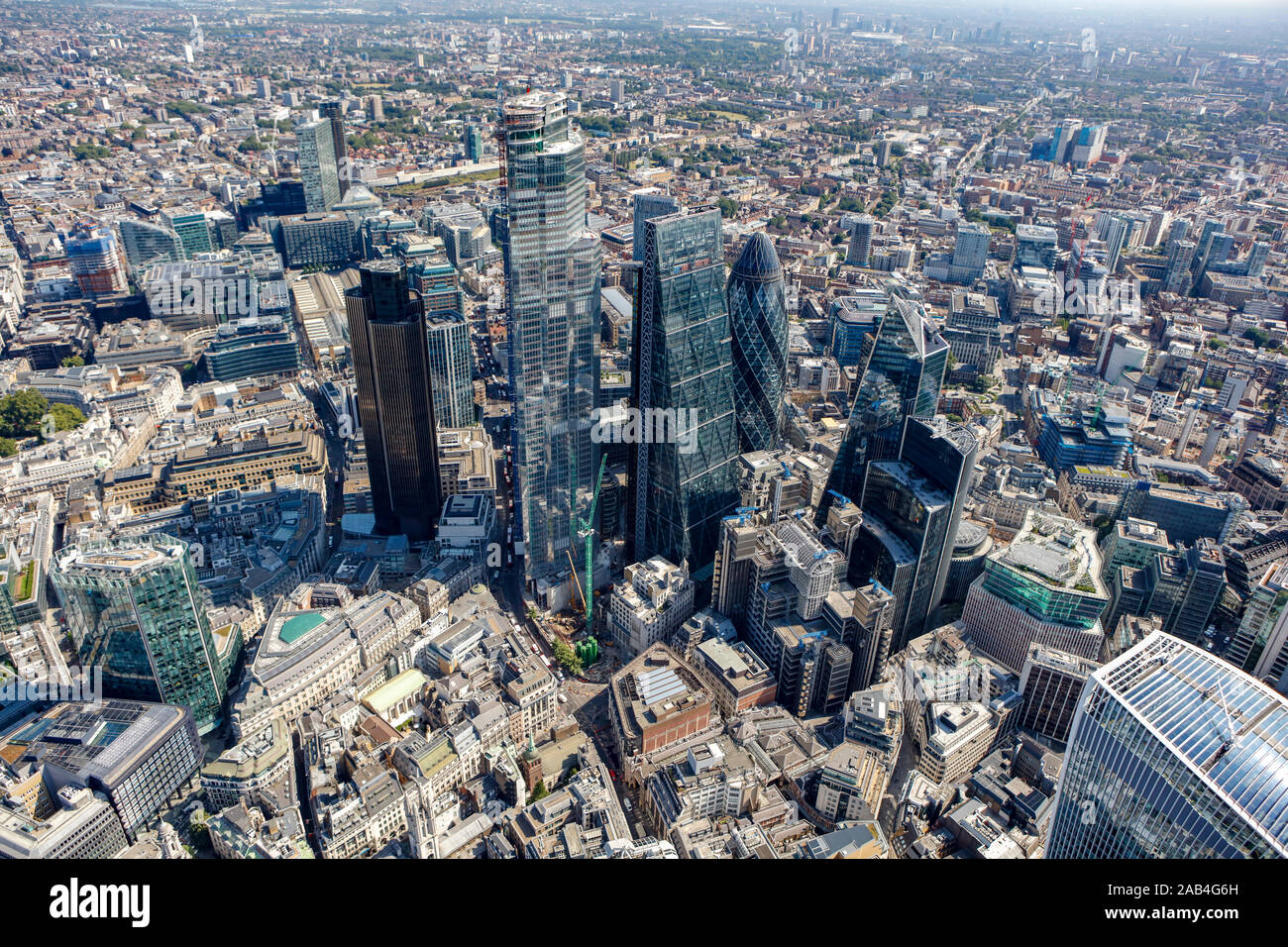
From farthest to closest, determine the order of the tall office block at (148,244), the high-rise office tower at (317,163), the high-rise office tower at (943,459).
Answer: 1. the high-rise office tower at (317,163)
2. the tall office block at (148,244)
3. the high-rise office tower at (943,459)

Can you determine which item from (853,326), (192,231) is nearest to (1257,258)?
(853,326)

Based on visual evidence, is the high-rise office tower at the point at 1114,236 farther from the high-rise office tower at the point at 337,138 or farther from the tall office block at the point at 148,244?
the tall office block at the point at 148,244

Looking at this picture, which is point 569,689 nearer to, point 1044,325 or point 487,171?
point 1044,325

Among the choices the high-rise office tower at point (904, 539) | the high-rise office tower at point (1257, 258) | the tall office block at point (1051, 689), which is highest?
the high-rise office tower at point (1257, 258)

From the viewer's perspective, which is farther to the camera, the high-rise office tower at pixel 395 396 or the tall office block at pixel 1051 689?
the high-rise office tower at pixel 395 396

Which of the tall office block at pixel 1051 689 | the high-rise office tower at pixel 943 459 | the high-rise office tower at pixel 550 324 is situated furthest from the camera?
the high-rise office tower at pixel 943 459

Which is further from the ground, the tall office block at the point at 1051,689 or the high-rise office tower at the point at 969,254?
the high-rise office tower at the point at 969,254

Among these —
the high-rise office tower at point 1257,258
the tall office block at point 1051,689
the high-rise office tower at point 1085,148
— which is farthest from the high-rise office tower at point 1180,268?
the tall office block at point 1051,689
